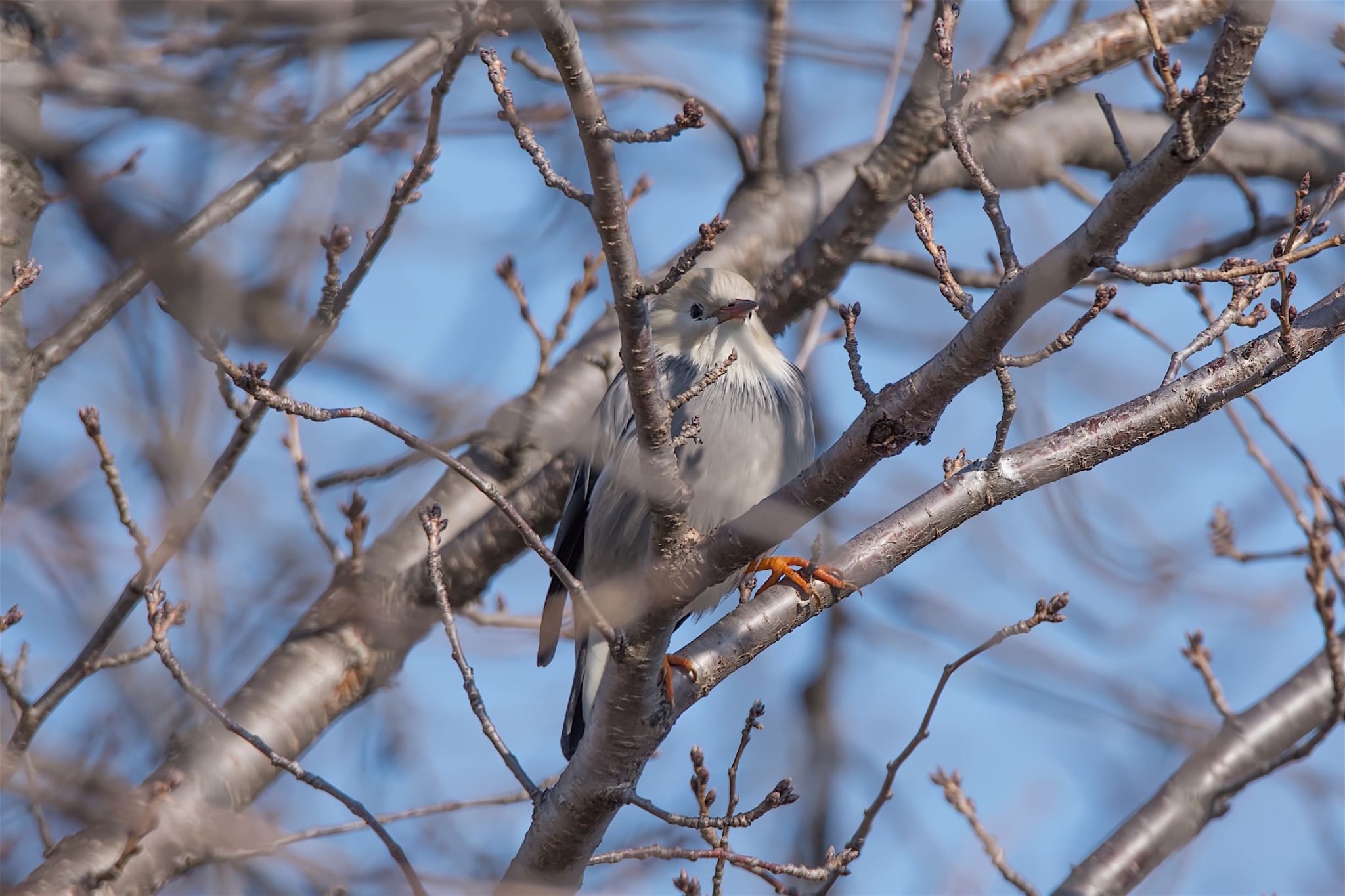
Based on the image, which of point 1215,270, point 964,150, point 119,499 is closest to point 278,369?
point 119,499

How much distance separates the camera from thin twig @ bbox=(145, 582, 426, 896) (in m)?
3.11

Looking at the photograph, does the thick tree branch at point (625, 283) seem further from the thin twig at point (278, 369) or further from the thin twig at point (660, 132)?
the thin twig at point (278, 369)

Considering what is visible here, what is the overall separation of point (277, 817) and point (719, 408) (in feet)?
7.12

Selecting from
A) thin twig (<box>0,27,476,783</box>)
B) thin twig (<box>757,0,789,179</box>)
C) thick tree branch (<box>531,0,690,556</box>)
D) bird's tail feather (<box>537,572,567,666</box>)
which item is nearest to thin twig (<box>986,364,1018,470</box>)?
thick tree branch (<box>531,0,690,556</box>)

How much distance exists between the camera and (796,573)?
3.80 meters

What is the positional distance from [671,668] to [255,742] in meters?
1.14

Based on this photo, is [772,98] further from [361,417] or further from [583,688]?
[361,417]

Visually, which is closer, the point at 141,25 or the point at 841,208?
the point at 141,25

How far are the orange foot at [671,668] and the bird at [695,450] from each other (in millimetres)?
941

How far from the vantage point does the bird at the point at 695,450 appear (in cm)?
484

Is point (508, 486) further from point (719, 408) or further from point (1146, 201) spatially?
point (1146, 201)

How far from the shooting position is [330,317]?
11.6 ft

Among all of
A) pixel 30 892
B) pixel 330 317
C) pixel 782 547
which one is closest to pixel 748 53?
pixel 782 547

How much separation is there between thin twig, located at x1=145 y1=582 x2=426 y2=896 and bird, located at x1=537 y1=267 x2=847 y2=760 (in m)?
1.46
